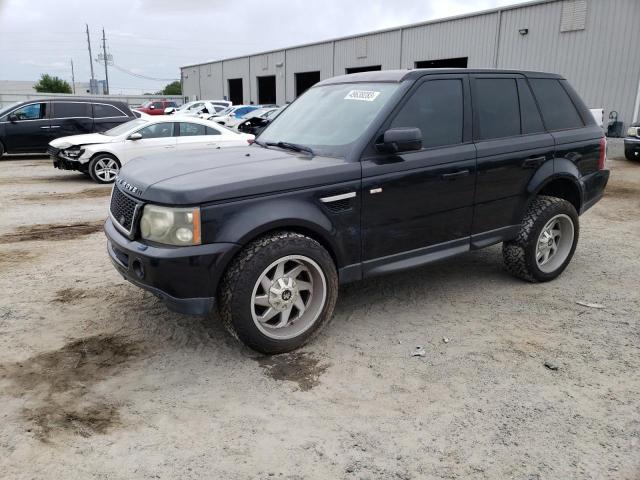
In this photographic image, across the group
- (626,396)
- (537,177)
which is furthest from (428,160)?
(626,396)

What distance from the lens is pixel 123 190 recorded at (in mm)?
3869

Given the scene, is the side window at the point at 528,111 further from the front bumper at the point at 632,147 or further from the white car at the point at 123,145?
the front bumper at the point at 632,147

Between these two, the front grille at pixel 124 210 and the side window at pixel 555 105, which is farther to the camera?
the side window at pixel 555 105

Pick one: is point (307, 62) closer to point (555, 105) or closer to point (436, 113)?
point (555, 105)

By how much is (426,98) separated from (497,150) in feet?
2.61

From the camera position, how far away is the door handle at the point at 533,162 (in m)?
4.76

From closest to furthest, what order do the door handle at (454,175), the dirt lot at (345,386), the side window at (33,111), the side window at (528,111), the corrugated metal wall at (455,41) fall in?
1. the dirt lot at (345,386)
2. the door handle at (454,175)
3. the side window at (528,111)
4. the side window at (33,111)
5. the corrugated metal wall at (455,41)

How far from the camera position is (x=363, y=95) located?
441 cm

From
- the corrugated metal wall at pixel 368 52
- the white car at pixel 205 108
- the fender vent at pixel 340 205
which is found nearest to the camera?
the fender vent at pixel 340 205

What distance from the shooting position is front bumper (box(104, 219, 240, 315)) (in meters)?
3.29

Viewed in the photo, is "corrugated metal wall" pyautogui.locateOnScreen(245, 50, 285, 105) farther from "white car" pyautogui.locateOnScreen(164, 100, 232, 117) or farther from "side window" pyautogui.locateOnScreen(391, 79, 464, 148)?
"side window" pyautogui.locateOnScreen(391, 79, 464, 148)

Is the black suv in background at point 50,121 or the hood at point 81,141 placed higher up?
the black suv in background at point 50,121

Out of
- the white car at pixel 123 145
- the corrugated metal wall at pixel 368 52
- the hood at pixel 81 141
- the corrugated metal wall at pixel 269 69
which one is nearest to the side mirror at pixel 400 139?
the white car at pixel 123 145

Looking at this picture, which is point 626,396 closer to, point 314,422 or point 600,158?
point 314,422
